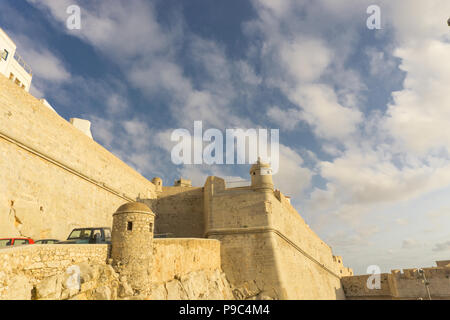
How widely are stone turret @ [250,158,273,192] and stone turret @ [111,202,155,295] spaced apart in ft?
28.7

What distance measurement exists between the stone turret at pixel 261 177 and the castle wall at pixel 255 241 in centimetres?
39

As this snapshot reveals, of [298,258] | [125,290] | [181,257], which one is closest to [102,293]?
[125,290]

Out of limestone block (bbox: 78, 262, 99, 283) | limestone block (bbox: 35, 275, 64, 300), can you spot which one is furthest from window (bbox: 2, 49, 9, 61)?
limestone block (bbox: 35, 275, 64, 300)

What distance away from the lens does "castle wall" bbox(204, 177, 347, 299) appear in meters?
15.4

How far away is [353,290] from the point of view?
104 ft

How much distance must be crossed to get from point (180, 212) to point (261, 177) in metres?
6.72

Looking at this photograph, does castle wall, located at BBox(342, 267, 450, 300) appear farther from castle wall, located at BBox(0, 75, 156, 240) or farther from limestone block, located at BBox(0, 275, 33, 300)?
limestone block, located at BBox(0, 275, 33, 300)

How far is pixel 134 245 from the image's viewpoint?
9711 mm

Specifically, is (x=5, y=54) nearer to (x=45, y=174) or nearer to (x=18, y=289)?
(x=45, y=174)
